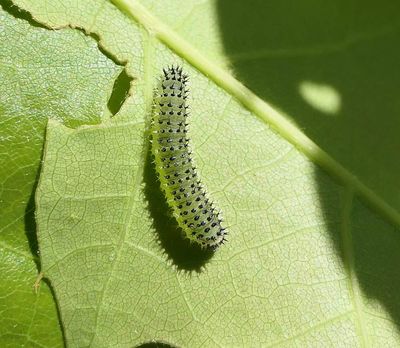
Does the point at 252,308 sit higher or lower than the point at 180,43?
lower

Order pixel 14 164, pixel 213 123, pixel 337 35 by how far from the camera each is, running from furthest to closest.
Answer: pixel 337 35
pixel 213 123
pixel 14 164

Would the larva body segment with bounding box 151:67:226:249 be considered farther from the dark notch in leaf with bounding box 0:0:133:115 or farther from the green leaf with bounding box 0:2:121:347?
the green leaf with bounding box 0:2:121:347

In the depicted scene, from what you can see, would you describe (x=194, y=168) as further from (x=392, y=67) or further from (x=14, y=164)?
(x=392, y=67)

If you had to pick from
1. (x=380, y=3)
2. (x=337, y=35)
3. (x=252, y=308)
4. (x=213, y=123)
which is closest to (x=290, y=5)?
(x=337, y=35)

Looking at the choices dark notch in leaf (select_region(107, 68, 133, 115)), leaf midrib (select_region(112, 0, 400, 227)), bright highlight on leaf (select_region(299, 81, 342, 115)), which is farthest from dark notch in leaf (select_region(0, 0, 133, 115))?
bright highlight on leaf (select_region(299, 81, 342, 115))

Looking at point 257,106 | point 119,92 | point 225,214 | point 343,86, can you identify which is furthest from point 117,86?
point 343,86

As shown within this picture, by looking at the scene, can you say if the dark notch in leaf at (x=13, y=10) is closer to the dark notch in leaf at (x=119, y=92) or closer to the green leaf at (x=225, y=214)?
the green leaf at (x=225, y=214)
